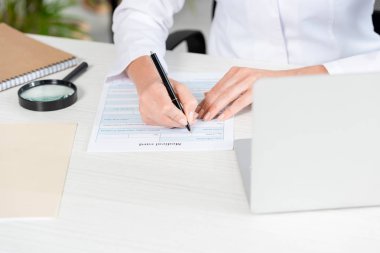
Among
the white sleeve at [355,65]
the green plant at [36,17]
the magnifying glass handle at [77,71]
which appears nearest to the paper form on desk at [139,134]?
the magnifying glass handle at [77,71]

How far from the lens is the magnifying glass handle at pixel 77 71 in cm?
134

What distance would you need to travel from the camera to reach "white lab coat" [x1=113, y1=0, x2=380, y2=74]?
1.45 metres

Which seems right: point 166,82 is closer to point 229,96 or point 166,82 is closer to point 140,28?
point 229,96

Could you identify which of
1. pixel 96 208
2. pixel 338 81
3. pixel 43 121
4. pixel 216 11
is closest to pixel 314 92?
pixel 338 81

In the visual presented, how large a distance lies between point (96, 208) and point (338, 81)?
0.41 meters

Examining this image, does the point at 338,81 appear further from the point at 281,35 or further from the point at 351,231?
the point at 281,35

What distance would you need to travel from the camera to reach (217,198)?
0.95 m

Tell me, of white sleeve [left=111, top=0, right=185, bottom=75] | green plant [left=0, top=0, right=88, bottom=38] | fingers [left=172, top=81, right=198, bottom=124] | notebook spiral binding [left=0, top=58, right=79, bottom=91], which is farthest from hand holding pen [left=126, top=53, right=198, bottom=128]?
green plant [left=0, top=0, right=88, bottom=38]

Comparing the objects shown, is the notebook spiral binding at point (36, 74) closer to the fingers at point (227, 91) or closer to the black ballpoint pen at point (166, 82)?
the black ballpoint pen at point (166, 82)

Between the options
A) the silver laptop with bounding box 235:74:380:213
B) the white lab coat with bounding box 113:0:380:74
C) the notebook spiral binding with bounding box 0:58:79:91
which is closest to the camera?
the silver laptop with bounding box 235:74:380:213

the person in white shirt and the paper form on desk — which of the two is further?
the person in white shirt

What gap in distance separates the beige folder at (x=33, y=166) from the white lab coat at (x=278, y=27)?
321 mm

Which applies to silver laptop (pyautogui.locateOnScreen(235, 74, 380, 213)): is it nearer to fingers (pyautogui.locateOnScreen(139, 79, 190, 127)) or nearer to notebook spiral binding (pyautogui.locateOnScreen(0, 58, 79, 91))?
Result: fingers (pyautogui.locateOnScreen(139, 79, 190, 127))

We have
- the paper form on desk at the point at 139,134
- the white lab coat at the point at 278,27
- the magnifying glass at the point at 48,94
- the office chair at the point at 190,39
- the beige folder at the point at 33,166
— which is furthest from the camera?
the office chair at the point at 190,39
